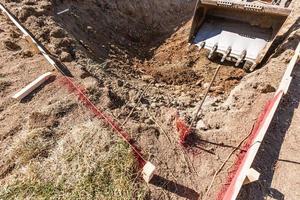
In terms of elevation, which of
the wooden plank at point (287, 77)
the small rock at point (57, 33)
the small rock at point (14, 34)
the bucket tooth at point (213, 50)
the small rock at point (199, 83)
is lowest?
the small rock at point (199, 83)

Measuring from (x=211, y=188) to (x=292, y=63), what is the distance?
125 inches

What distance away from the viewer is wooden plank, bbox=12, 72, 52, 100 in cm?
455

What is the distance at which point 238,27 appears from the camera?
7.18 m

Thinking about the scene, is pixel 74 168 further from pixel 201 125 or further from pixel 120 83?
pixel 201 125

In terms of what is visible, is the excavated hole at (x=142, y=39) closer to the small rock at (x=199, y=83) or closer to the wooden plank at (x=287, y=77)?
the small rock at (x=199, y=83)

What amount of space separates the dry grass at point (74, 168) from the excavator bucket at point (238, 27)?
4060 mm

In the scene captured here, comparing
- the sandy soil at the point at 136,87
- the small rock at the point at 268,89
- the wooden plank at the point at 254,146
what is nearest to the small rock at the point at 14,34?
the sandy soil at the point at 136,87

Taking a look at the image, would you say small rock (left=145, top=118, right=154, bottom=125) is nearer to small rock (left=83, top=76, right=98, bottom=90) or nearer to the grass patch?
the grass patch

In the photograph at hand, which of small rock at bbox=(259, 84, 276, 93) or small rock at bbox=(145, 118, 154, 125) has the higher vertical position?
small rock at bbox=(259, 84, 276, 93)

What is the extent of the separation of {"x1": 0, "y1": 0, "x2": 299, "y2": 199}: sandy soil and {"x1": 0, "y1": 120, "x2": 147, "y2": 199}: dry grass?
0.04m

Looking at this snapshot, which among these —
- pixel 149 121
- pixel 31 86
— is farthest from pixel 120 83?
pixel 31 86

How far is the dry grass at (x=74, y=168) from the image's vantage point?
142 inches

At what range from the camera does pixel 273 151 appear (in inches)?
176

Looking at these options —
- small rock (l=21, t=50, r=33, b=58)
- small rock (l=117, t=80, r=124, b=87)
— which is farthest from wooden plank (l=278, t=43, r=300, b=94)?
small rock (l=21, t=50, r=33, b=58)
